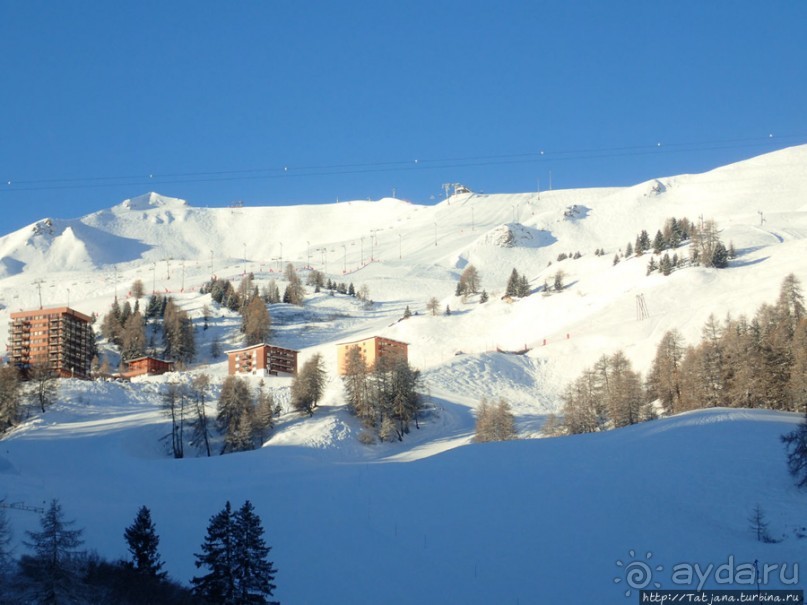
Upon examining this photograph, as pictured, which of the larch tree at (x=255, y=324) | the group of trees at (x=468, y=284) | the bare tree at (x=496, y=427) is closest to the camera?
the bare tree at (x=496, y=427)

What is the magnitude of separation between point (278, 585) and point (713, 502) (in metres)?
15.1

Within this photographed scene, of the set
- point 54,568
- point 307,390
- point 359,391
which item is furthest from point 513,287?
point 54,568

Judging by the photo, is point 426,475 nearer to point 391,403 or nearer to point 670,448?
point 670,448

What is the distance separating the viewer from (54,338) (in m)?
99.8

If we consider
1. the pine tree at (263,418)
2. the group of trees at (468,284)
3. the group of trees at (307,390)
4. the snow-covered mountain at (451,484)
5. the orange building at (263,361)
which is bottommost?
the snow-covered mountain at (451,484)

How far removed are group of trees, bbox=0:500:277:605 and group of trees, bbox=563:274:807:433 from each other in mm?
34024

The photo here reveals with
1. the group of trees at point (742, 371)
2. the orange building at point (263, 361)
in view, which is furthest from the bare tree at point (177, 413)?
the group of trees at point (742, 371)

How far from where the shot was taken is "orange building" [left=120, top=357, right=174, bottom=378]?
9112 centimetres

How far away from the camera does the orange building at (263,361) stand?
287 ft

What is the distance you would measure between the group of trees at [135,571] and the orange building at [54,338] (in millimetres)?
76466

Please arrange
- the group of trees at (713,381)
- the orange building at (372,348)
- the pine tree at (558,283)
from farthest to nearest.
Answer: the pine tree at (558,283), the orange building at (372,348), the group of trees at (713,381)

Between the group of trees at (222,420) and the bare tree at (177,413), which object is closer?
the group of trees at (222,420)

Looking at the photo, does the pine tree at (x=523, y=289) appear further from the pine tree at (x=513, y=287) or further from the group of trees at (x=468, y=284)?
the group of trees at (x=468, y=284)

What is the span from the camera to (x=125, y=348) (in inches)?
3994
